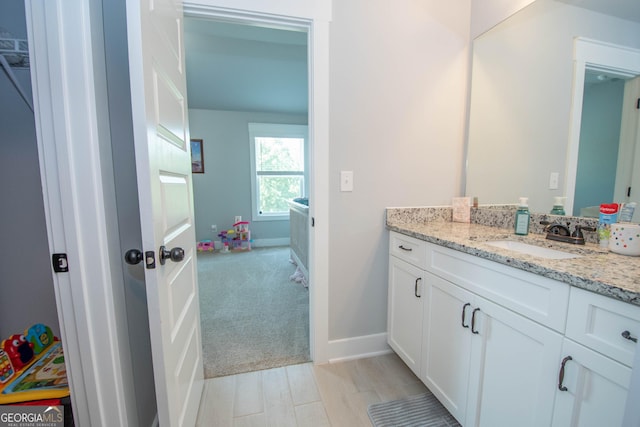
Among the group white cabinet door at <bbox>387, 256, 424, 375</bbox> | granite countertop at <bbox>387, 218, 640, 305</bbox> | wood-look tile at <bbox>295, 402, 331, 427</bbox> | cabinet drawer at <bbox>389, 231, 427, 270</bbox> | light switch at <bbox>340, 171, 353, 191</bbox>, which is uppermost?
light switch at <bbox>340, 171, 353, 191</bbox>

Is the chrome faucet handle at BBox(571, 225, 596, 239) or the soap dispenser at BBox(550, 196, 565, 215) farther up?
the soap dispenser at BBox(550, 196, 565, 215)

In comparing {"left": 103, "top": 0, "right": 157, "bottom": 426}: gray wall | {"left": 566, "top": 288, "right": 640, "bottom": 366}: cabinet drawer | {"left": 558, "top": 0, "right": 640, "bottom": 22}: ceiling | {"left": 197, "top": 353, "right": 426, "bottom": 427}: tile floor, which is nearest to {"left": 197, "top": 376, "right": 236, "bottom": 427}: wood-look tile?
{"left": 197, "top": 353, "right": 426, "bottom": 427}: tile floor

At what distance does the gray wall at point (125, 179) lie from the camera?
859mm

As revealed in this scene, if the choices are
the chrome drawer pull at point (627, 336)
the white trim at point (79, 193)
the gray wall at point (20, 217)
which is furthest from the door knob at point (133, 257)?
Result: the chrome drawer pull at point (627, 336)

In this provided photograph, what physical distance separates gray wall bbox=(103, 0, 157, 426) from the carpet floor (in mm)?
689

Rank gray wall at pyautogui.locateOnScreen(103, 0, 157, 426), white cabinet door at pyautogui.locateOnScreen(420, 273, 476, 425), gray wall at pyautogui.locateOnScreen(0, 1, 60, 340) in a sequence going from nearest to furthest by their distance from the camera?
gray wall at pyautogui.locateOnScreen(103, 0, 157, 426) → gray wall at pyautogui.locateOnScreen(0, 1, 60, 340) → white cabinet door at pyautogui.locateOnScreen(420, 273, 476, 425)

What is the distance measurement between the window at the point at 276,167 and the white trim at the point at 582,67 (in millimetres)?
4002

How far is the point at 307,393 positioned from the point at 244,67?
354 centimetres

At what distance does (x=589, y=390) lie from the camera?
685mm

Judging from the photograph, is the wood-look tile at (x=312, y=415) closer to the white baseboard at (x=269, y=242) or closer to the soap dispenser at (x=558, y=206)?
the soap dispenser at (x=558, y=206)

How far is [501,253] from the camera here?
0.93 meters

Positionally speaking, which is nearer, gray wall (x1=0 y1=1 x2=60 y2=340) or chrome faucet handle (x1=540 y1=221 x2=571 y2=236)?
gray wall (x1=0 y1=1 x2=60 y2=340)

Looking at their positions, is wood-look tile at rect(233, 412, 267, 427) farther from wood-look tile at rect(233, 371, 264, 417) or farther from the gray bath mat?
the gray bath mat

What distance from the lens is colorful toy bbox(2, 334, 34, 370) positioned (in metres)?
0.93
